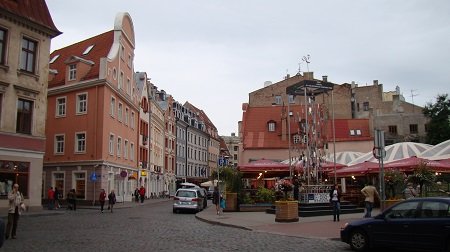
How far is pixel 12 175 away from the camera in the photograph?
1089 inches

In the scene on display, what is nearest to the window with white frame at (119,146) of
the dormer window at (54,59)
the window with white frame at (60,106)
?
the window with white frame at (60,106)

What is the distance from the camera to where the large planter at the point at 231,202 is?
1150 inches

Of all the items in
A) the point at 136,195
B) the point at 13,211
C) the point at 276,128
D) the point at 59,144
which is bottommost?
the point at 136,195

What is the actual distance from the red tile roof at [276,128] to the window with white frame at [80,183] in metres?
22.2

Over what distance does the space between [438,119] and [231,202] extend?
111ft

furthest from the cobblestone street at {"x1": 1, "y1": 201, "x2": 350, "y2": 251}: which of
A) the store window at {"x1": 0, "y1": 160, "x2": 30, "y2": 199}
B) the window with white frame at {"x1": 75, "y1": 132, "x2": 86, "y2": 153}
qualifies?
the window with white frame at {"x1": 75, "y1": 132, "x2": 86, "y2": 153}

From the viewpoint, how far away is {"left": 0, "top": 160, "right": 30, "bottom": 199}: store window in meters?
27.1

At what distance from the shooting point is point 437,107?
53.9 meters

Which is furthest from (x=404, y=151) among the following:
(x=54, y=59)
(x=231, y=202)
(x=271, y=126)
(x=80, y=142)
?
(x=54, y=59)

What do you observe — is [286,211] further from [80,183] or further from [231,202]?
[80,183]

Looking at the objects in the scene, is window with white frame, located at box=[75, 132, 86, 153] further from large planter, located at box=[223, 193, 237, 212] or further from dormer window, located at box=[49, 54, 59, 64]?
→ large planter, located at box=[223, 193, 237, 212]

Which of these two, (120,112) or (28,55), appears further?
(120,112)

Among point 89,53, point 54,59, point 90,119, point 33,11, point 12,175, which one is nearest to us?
point 12,175

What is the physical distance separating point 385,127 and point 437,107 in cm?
821
